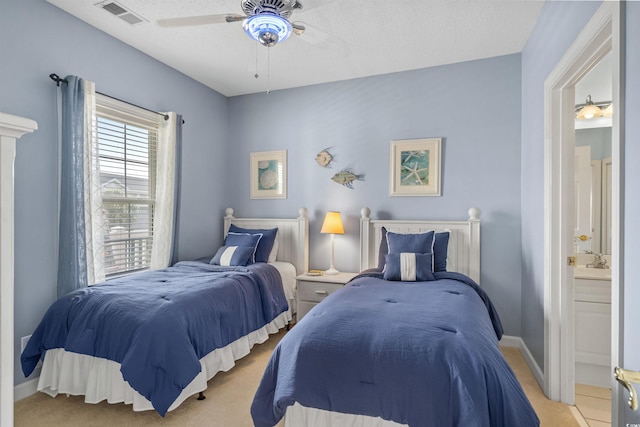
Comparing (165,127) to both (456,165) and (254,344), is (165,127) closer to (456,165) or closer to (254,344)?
(254,344)

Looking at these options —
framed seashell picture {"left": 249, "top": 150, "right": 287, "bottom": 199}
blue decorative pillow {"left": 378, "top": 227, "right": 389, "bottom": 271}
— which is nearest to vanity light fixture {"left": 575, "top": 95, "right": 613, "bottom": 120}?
blue decorative pillow {"left": 378, "top": 227, "right": 389, "bottom": 271}

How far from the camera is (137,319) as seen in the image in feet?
6.81

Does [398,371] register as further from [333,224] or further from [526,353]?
[333,224]

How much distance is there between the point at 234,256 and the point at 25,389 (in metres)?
1.74

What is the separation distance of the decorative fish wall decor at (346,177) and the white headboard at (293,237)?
0.51 m

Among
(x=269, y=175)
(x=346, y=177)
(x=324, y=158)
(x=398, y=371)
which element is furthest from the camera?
(x=269, y=175)

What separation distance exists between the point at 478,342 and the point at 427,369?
298 millimetres

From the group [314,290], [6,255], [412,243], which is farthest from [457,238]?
[6,255]

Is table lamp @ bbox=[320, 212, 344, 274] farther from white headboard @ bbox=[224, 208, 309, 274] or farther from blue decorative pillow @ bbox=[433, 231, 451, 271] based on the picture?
blue decorative pillow @ bbox=[433, 231, 451, 271]

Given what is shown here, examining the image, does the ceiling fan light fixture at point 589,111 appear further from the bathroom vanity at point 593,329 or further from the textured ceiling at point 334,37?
the bathroom vanity at point 593,329

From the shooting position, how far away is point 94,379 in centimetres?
216

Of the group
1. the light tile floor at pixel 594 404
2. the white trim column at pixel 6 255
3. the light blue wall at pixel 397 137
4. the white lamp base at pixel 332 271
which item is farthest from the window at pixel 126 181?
the light tile floor at pixel 594 404

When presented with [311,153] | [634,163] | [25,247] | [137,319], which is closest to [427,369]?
[634,163]

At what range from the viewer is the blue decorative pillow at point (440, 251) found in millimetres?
3008
